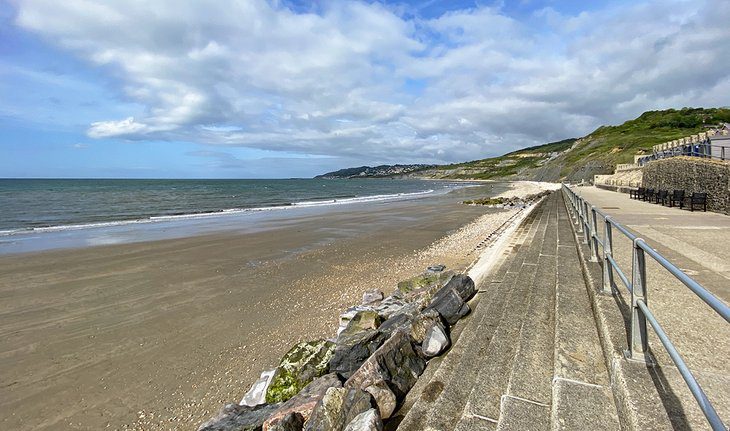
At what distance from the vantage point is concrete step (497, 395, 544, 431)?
2.53 meters

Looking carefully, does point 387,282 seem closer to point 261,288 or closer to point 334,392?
point 261,288

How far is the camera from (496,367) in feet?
11.2

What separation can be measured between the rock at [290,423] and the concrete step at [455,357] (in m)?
0.89

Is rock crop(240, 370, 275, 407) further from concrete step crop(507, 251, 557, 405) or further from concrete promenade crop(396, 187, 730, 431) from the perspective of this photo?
concrete step crop(507, 251, 557, 405)

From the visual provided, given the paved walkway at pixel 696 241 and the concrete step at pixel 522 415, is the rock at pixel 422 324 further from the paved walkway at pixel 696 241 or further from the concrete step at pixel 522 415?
the paved walkway at pixel 696 241

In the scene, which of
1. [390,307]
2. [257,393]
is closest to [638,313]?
[257,393]

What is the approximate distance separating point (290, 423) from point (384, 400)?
895 mm

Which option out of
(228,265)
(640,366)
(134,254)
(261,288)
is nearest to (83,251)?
(134,254)

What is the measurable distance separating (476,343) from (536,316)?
0.94m

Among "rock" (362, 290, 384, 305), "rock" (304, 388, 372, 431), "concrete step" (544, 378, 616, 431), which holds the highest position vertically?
"concrete step" (544, 378, 616, 431)

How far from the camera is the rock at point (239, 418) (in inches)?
141

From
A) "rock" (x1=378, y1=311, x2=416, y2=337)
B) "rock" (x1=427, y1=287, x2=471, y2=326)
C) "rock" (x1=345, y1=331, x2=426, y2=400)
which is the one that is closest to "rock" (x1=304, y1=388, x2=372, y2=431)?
"rock" (x1=345, y1=331, x2=426, y2=400)

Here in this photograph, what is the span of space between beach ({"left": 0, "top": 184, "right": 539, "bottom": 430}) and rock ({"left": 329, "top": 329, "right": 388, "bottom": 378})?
1367 millimetres

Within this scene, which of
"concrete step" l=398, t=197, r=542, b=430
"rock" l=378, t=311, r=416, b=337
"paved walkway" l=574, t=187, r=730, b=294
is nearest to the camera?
"concrete step" l=398, t=197, r=542, b=430
